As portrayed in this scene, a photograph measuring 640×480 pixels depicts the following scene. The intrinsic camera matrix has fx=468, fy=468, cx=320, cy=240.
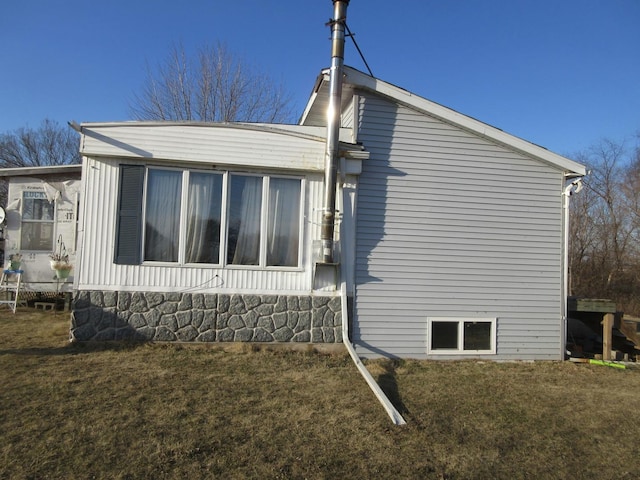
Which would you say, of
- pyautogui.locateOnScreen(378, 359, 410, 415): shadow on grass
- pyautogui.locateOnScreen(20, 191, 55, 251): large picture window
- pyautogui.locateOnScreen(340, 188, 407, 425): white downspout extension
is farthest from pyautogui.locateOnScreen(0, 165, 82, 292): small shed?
pyautogui.locateOnScreen(378, 359, 410, 415): shadow on grass

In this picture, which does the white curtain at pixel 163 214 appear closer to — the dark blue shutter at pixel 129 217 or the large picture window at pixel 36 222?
the dark blue shutter at pixel 129 217

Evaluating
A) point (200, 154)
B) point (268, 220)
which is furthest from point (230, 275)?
point (200, 154)

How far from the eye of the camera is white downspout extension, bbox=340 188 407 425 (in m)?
4.26

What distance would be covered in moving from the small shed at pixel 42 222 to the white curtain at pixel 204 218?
4180 millimetres

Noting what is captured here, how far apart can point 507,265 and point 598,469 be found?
371 cm

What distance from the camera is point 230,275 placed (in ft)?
21.0

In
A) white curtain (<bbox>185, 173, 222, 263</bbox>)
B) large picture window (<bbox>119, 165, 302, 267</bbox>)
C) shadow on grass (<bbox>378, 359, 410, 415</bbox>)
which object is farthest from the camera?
white curtain (<bbox>185, 173, 222, 263</bbox>)

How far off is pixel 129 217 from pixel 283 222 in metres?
2.05

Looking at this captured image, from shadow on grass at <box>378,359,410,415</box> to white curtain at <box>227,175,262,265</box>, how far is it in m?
2.25

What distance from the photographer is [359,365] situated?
5566mm

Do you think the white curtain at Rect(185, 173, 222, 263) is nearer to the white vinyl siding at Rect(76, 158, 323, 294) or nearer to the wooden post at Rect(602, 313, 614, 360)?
the white vinyl siding at Rect(76, 158, 323, 294)

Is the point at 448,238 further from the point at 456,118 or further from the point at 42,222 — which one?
the point at 42,222

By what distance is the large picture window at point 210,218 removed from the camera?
626 cm

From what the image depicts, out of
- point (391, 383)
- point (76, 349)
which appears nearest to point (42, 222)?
point (76, 349)
